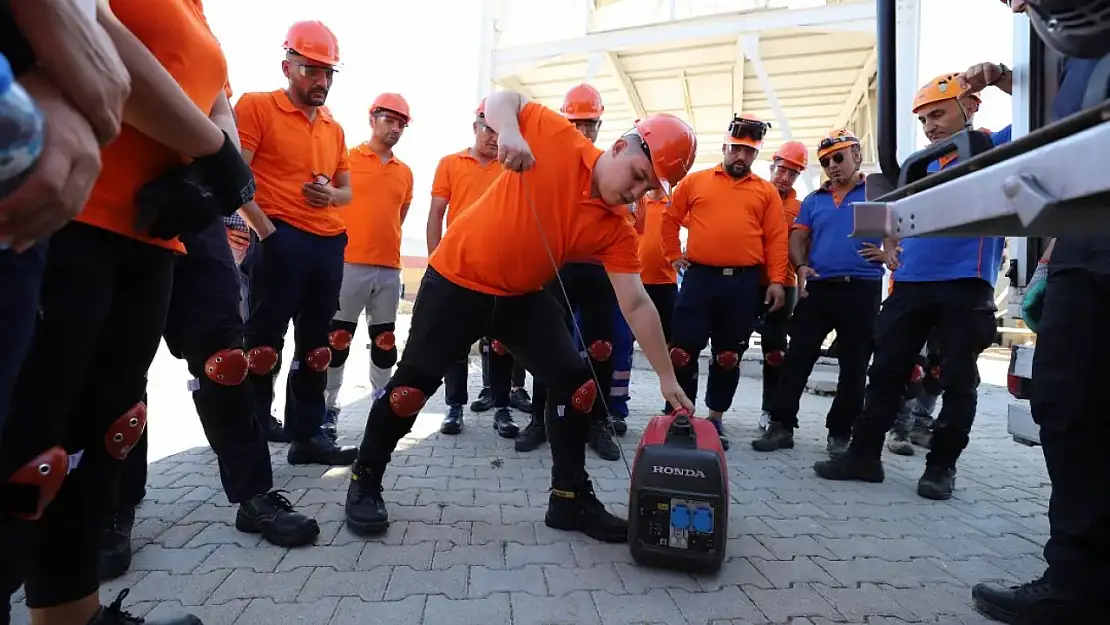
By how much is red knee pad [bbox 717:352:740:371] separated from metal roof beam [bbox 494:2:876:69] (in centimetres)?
573

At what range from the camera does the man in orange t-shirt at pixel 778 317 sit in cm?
485

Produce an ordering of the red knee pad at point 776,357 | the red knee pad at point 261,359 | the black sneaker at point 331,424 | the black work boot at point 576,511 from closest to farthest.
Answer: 1. the black work boot at point 576,511
2. the red knee pad at point 261,359
3. the black sneaker at point 331,424
4. the red knee pad at point 776,357

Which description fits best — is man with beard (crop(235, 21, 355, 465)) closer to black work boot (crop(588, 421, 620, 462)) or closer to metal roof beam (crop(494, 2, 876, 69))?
black work boot (crop(588, 421, 620, 462))

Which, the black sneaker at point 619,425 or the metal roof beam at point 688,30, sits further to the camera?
the metal roof beam at point 688,30

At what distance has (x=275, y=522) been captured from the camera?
2.23m

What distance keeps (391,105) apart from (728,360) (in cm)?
313

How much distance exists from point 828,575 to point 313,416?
2700 millimetres

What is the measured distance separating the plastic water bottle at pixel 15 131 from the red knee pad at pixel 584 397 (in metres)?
2.07

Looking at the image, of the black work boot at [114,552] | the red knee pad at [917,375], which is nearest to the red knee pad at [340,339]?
the black work boot at [114,552]

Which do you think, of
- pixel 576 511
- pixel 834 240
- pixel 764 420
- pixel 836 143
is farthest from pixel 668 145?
pixel 764 420

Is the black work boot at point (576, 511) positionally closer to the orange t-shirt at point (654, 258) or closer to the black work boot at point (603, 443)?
the black work boot at point (603, 443)

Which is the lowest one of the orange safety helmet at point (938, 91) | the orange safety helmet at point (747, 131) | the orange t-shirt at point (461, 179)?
the orange t-shirt at point (461, 179)

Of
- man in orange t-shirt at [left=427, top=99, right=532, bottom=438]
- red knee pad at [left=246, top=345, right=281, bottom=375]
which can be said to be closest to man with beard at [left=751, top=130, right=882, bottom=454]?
man in orange t-shirt at [left=427, top=99, right=532, bottom=438]

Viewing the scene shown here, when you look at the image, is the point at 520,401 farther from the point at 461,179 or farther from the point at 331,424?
the point at 461,179
